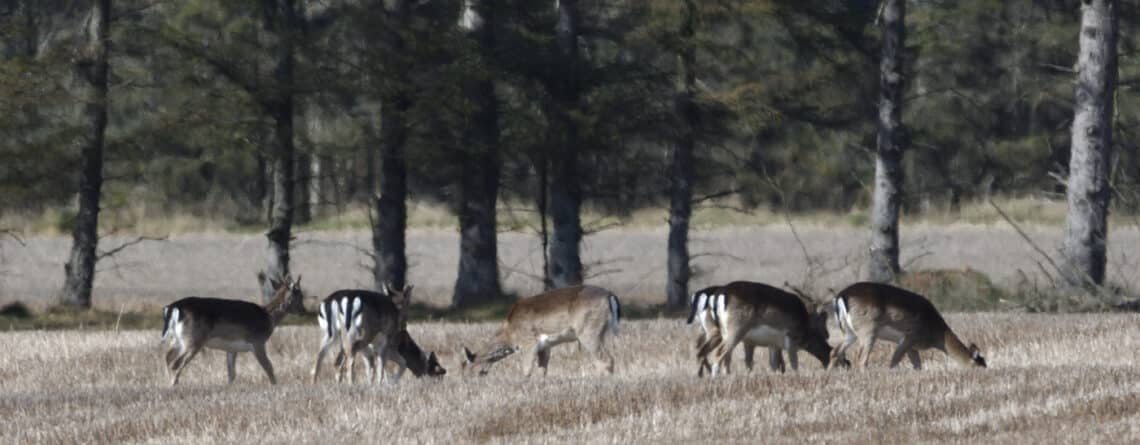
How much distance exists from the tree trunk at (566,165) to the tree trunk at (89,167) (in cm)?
685

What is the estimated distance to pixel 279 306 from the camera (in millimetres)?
21125

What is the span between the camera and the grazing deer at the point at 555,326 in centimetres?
1942

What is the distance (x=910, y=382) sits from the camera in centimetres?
1506

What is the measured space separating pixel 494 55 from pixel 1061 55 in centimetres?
2088

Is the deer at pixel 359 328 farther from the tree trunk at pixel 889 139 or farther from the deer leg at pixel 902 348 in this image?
the tree trunk at pixel 889 139

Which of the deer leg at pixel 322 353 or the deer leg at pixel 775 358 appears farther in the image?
the deer leg at pixel 775 358

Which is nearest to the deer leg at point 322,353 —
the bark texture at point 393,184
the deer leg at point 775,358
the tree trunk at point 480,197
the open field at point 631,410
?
the open field at point 631,410

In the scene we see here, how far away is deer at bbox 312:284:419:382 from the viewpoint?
19.2 m

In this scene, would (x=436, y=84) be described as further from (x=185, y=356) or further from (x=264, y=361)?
(x=185, y=356)

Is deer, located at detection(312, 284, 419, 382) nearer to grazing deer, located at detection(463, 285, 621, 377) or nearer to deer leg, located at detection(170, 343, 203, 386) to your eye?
grazing deer, located at detection(463, 285, 621, 377)

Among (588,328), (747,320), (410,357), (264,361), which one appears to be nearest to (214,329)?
(264,361)

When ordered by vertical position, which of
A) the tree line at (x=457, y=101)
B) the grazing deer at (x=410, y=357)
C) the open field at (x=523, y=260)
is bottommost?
the grazing deer at (x=410, y=357)

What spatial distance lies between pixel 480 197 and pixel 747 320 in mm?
13037

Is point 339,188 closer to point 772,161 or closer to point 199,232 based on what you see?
point 772,161
